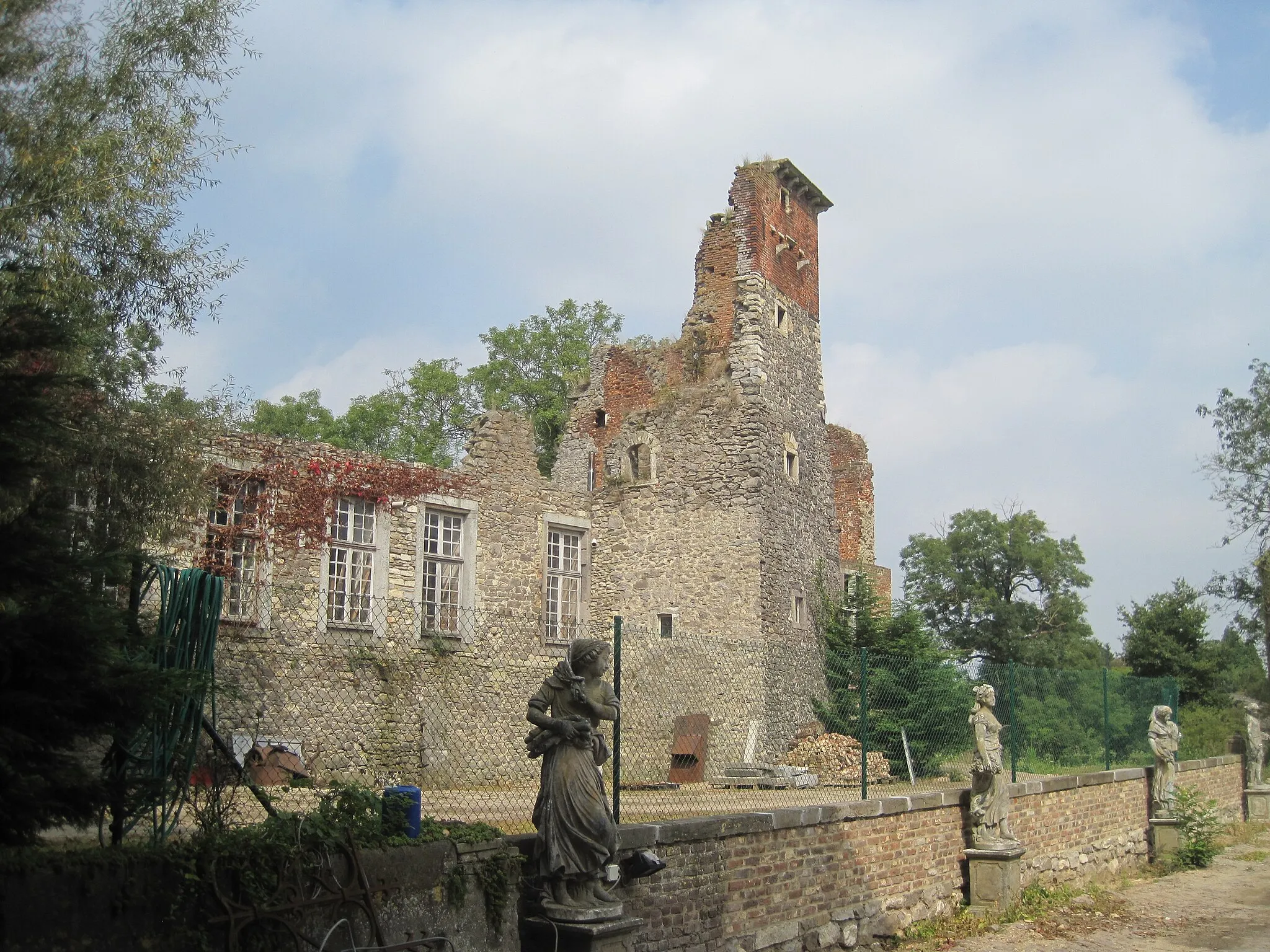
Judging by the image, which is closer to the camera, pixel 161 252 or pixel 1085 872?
pixel 161 252

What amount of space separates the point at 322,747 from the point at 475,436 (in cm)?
607

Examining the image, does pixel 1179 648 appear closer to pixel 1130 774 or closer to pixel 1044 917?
pixel 1130 774

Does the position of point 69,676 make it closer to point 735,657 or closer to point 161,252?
point 161,252

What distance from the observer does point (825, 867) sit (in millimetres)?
9555

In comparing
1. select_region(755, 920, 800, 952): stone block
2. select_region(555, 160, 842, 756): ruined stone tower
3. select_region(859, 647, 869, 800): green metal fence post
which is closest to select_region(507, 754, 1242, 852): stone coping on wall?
select_region(859, 647, 869, 800): green metal fence post

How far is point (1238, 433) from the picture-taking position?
38688 millimetres

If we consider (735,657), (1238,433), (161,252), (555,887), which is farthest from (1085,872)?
(1238,433)

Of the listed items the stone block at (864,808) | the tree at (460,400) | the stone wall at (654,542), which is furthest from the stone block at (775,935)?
the tree at (460,400)

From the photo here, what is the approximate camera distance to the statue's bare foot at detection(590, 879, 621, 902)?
668cm

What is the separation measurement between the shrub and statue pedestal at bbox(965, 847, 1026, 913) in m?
6.06

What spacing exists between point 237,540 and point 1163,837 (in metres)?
13.7

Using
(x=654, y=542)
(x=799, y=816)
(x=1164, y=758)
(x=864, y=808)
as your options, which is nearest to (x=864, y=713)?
(x=864, y=808)

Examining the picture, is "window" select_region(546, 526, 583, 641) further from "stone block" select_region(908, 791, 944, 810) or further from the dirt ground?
the dirt ground

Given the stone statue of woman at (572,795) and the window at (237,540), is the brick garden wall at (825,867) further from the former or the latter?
the window at (237,540)
